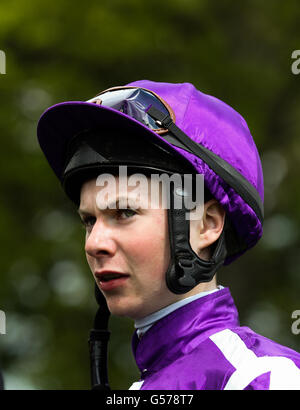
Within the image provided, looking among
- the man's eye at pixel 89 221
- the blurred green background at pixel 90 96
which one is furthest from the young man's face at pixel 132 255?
the blurred green background at pixel 90 96

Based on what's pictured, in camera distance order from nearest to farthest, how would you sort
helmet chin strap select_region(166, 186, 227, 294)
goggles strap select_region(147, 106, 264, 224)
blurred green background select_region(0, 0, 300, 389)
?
1. helmet chin strap select_region(166, 186, 227, 294)
2. goggles strap select_region(147, 106, 264, 224)
3. blurred green background select_region(0, 0, 300, 389)

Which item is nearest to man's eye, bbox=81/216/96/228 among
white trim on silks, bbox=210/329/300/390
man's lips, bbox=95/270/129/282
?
man's lips, bbox=95/270/129/282

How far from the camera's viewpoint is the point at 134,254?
9.41ft

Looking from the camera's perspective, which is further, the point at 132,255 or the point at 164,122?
the point at 164,122

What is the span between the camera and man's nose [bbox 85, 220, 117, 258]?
2.88m

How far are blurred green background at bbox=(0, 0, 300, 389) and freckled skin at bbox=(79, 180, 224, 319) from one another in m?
5.70

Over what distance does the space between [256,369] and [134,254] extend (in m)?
0.61

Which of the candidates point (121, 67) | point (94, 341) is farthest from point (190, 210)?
point (121, 67)

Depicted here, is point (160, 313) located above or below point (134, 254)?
below

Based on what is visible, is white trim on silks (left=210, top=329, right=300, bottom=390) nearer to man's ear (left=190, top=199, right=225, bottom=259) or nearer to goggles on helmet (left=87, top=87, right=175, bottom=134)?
man's ear (left=190, top=199, right=225, bottom=259)

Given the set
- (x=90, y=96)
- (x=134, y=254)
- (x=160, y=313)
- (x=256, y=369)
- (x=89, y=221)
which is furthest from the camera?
(x=90, y=96)

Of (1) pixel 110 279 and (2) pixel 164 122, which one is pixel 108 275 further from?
(2) pixel 164 122

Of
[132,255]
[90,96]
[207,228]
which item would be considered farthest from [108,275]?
[90,96]

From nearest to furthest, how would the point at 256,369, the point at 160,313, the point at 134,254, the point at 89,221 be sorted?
the point at 256,369, the point at 134,254, the point at 160,313, the point at 89,221
